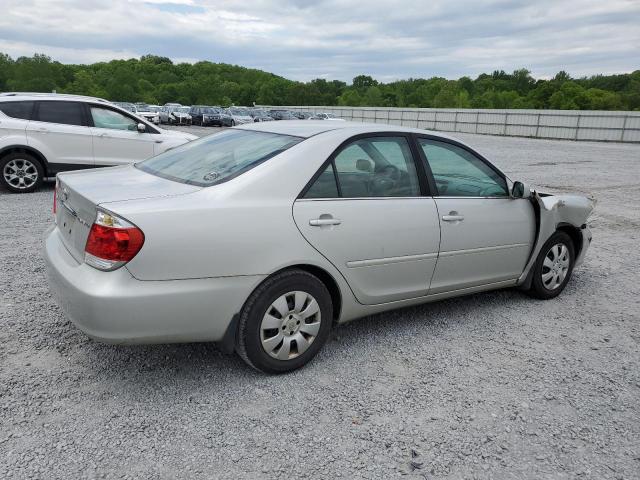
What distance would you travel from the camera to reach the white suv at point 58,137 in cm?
920

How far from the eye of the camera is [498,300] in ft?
16.3

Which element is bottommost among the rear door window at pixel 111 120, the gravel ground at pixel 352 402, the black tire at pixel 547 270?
the gravel ground at pixel 352 402

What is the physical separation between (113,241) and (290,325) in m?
1.14

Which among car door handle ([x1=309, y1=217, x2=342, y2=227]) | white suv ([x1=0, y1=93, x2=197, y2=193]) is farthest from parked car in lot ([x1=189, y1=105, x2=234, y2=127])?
car door handle ([x1=309, y1=217, x2=342, y2=227])

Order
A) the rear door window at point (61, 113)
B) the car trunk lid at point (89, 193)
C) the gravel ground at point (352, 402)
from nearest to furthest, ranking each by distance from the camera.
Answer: the gravel ground at point (352, 402) < the car trunk lid at point (89, 193) < the rear door window at point (61, 113)

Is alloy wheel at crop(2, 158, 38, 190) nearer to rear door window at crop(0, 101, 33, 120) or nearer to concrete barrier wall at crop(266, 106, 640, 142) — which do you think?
rear door window at crop(0, 101, 33, 120)

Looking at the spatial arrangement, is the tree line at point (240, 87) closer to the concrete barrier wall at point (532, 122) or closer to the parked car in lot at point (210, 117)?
the concrete barrier wall at point (532, 122)

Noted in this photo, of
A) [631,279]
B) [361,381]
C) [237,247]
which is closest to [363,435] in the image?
[361,381]

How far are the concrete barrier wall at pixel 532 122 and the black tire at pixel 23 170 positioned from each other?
A: 2665 cm

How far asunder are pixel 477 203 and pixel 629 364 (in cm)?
154

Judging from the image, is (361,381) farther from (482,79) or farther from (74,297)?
(482,79)

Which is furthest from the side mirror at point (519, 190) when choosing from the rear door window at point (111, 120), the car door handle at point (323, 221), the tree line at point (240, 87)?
the tree line at point (240, 87)

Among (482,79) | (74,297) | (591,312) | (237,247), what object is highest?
(482,79)

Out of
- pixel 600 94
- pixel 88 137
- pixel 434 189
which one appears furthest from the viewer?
pixel 600 94
